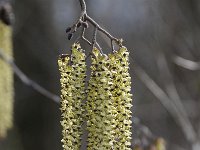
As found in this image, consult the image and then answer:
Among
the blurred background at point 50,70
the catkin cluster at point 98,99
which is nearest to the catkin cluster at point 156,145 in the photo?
the catkin cluster at point 98,99

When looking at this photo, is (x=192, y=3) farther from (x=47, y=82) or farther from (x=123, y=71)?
(x=123, y=71)

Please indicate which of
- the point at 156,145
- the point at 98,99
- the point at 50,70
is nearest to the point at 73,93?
the point at 98,99

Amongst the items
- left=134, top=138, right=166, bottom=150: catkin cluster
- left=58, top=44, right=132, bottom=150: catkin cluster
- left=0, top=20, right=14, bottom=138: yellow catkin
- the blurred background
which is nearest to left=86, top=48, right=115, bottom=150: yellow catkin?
left=58, top=44, right=132, bottom=150: catkin cluster

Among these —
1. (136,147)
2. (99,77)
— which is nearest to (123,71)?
(99,77)

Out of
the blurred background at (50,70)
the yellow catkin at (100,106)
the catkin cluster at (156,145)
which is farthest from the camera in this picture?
the blurred background at (50,70)

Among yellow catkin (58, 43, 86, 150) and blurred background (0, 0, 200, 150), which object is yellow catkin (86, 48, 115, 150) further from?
blurred background (0, 0, 200, 150)

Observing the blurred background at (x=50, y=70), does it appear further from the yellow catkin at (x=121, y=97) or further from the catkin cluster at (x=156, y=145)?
the yellow catkin at (x=121, y=97)
